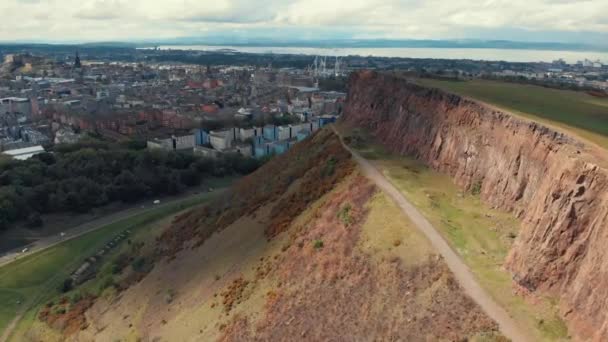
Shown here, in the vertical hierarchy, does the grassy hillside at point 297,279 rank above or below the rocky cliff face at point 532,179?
below

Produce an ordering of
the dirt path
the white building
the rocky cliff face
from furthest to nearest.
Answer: the white building → the dirt path → the rocky cliff face

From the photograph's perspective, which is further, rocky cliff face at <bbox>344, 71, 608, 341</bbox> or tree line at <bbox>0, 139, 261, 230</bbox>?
tree line at <bbox>0, 139, 261, 230</bbox>

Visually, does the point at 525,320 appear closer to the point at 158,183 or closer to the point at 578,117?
the point at 578,117

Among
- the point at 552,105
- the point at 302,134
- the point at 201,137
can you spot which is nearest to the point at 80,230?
the point at 201,137

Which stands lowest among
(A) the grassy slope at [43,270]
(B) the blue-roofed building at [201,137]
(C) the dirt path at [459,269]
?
(A) the grassy slope at [43,270]

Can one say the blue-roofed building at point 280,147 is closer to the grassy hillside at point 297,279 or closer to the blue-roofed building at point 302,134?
the blue-roofed building at point 302,134

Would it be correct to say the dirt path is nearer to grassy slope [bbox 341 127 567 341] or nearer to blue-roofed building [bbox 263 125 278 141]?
grassy slope [bbox 341 127 567 341]

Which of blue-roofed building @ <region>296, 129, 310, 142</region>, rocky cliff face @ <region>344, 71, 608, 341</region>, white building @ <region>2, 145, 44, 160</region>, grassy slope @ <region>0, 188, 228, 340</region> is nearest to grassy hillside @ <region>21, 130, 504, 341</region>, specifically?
rocky cliff face @ <region>344, 71, 608, 341</region>

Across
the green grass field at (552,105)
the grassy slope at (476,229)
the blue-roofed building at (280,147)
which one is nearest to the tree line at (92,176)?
the blue-roofed building at (280,147)

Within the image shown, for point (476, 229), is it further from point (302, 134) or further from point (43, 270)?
point (302, 134)
